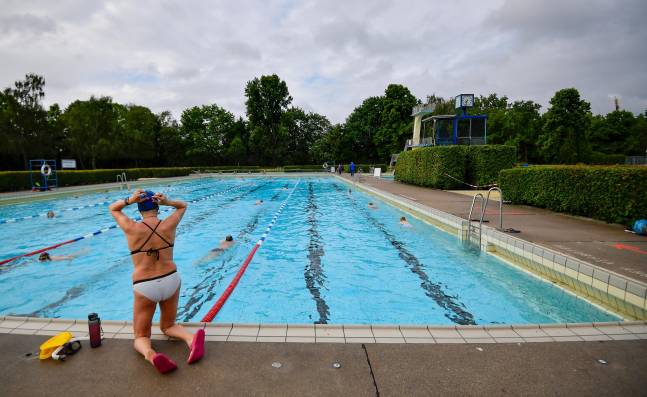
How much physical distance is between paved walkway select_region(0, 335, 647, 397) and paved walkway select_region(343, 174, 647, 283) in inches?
107

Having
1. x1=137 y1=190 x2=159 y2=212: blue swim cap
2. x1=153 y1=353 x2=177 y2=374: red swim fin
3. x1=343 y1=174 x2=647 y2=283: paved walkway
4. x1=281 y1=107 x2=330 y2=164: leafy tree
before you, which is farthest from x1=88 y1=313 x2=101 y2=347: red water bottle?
x1=281 y1=107 x2=330 y2=164: leafy tree

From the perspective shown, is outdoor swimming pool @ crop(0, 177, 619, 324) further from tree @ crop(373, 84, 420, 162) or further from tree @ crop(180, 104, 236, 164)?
tree @ crop(180, 104, 236, 164)

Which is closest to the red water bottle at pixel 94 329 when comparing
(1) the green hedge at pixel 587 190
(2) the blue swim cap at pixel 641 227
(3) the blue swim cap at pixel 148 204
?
(3) the blue swim cap at pixel 148 204

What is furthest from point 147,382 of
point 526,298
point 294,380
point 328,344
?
point 526,298

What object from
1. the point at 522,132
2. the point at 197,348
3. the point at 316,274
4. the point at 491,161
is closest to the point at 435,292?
the point at 316,274

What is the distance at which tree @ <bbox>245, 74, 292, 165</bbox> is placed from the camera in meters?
52.5

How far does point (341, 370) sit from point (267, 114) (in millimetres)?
54031

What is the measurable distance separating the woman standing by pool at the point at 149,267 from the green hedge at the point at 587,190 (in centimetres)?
949

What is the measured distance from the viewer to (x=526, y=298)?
5.46 metres

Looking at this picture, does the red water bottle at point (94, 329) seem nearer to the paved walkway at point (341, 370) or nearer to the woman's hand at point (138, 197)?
the paved walkway at point (341, 370)

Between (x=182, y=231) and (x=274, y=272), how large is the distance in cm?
502

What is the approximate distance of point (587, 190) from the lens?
920 centimetres

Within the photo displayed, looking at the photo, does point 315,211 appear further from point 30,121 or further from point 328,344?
point 30,121

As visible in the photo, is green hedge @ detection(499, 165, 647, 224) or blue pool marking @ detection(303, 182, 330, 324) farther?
green hedge @ detection(499, 165, 647, 224)
